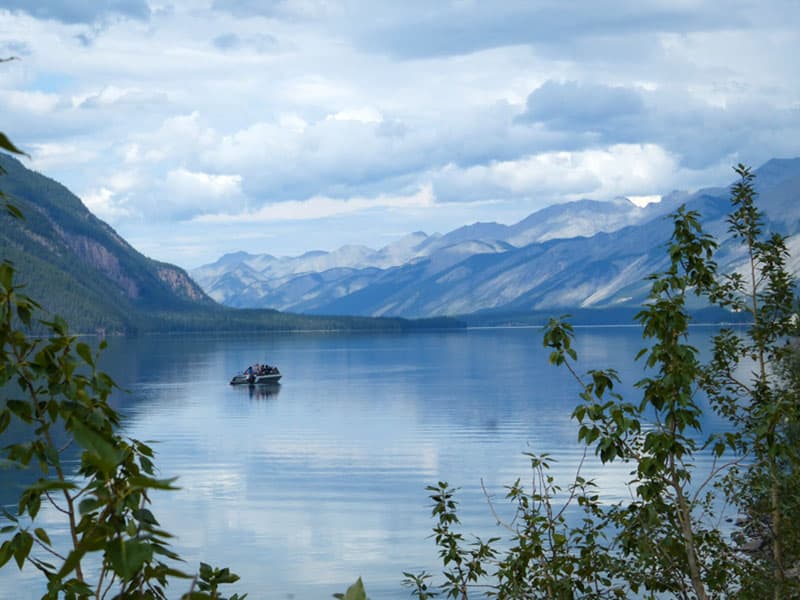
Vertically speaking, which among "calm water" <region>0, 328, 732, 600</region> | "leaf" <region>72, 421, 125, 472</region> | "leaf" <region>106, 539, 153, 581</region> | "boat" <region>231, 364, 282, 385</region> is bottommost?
"calm water" <region>0, 328, 732, 600</region>

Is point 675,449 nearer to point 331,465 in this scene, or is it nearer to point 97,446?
point 97,446

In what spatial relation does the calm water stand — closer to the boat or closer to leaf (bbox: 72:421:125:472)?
the boat

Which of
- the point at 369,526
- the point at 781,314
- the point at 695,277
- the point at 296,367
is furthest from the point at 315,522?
the point at 296,367

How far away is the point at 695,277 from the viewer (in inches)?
423

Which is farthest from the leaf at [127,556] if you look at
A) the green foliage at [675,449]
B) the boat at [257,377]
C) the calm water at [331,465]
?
the boat at [257,377]

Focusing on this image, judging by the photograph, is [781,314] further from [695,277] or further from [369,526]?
[369,526]

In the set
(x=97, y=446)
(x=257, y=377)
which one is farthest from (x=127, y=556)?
(x=257, y=377)

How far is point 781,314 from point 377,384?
13494 cm

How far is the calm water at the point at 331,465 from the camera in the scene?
48438mm

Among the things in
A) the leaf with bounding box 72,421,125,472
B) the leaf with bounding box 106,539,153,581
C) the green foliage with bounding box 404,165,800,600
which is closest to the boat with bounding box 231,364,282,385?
the green foliage with bounding box 404,165,800,600

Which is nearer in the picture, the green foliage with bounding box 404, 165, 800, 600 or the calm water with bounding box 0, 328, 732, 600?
the green foliage with bounding box 404, 165, 800, 600

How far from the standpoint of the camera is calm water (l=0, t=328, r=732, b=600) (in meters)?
48.4

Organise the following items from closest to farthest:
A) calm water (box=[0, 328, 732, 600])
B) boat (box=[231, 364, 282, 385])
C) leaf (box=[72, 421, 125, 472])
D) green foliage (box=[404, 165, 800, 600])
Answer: leaf (box=[72, 421, 125, 472]) → green foliage (box=[404, 165, 800, 600]) → calm water (box=[0, 328, 732, 600]) → boat (box=[231, 364, 282, 385])

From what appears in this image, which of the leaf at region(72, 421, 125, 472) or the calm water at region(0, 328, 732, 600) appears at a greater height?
the leaf at region(72, 421, 125, 472)
